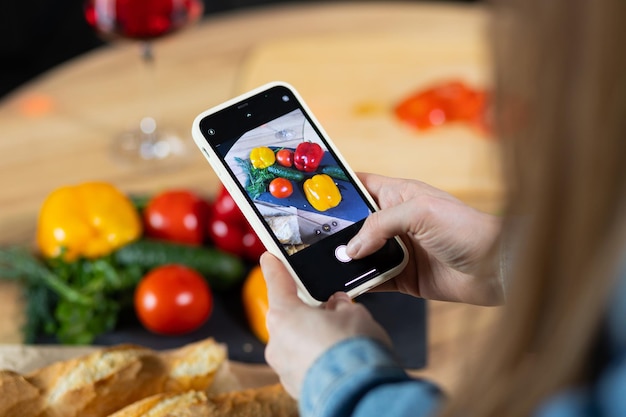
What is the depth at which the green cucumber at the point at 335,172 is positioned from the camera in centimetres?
95

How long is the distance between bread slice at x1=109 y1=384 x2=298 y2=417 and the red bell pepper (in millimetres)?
256

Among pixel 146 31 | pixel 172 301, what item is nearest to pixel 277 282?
pixel 172 301

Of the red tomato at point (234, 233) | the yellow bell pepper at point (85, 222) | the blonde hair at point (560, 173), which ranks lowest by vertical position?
the red tomato at point (234, 233)

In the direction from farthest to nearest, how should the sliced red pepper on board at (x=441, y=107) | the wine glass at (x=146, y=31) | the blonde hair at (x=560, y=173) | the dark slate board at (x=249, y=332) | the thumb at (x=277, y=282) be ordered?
1. the sliced red pepper on board at (x=441, y=107)
2. the wine glass at (x=146, y=31)
3. the dark slate board at (x=249, y=332)
4. the thumb at (x=277, y=282)
5. the blonde hair at (x=560, y=173)

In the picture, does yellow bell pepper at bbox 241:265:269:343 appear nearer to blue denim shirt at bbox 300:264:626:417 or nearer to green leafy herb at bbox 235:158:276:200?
green leafy herb at bbox 235:158:276:200

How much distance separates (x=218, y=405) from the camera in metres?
0.92

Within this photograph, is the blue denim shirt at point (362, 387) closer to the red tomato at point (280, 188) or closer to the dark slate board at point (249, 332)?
the red tomato at point (280, 188)

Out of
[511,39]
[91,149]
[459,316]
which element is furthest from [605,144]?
[91,149]

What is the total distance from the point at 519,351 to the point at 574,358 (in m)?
0.04

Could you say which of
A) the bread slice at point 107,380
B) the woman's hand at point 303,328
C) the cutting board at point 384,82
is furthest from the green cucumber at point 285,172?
the cutting board at point 384,82

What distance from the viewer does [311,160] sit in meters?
0.95

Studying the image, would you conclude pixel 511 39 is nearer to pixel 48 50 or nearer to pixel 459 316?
pixel 459 316

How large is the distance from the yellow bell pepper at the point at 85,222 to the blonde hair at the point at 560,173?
35.5 inches

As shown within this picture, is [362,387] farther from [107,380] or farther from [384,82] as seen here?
[384,82]
